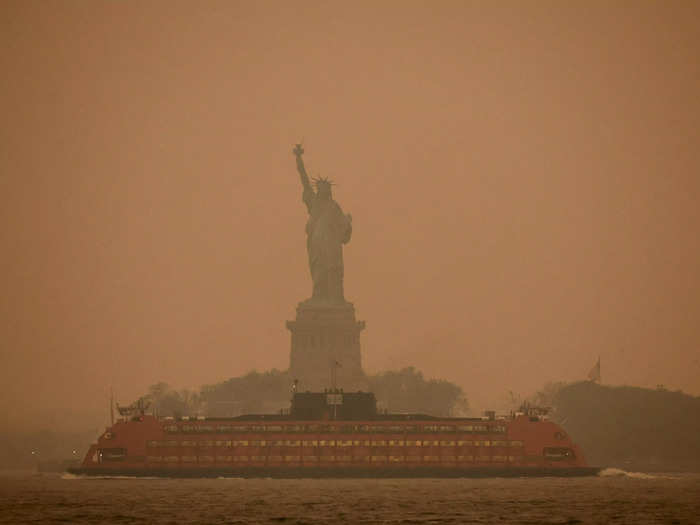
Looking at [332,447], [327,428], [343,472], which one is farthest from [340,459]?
[327,428]

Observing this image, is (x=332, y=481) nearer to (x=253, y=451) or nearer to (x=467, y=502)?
(x=253, y=451)

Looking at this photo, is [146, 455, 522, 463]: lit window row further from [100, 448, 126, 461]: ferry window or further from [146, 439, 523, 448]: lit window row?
[100, 448, 126, 461]: ferry window

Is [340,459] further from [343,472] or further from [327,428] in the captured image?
[327,428]

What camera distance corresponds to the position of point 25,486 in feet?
620

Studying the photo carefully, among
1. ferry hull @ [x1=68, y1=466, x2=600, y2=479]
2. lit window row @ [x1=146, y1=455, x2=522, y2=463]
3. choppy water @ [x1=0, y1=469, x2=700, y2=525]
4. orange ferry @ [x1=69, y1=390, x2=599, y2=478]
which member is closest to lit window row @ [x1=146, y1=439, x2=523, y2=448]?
orange ferry @ [x1=69, y1=390, x2=599, y2=478]

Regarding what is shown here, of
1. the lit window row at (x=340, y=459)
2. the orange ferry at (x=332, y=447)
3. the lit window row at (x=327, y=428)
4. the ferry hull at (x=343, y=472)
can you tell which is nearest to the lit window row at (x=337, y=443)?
the orange ferry at (x=332, y=447)

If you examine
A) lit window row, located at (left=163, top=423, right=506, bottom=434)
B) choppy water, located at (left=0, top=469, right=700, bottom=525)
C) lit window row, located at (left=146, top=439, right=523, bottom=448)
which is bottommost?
choppy water, located at (left=0, top=469, right=700, bottom=525)

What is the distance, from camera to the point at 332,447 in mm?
195500

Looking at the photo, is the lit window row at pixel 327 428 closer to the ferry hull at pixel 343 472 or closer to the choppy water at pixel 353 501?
the ferry hull at pixel 343 472

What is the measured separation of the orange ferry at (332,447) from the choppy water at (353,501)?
1.79 metres

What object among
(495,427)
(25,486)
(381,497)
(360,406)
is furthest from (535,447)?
(25,486)

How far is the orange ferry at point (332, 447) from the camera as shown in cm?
19238

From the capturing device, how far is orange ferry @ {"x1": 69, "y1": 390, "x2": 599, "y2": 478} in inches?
7574

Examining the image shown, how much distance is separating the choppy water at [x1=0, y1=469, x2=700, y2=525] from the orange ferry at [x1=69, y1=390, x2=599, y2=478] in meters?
1.79
